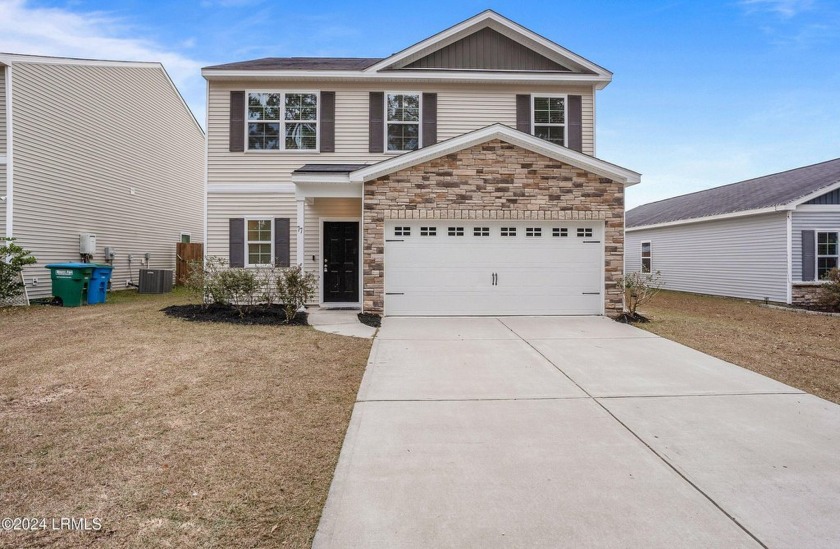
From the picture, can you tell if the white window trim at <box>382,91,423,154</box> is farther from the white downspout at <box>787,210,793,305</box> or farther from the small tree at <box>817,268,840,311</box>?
the small tree at <box>817,268,840,311</box>

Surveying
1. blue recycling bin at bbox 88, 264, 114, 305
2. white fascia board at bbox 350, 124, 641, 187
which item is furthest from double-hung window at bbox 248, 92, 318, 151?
blue recycling bin at bbox 88, 264, 114, 305

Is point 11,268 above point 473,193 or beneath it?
beneath

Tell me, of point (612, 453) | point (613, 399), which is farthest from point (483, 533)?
point (613, 399)

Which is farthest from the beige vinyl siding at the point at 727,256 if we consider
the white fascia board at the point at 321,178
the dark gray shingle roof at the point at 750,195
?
the white fascia board at the point at 321,178

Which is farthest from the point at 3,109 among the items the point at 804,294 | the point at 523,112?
the point at 804,294

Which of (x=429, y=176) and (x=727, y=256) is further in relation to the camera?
(x=727, y=256)

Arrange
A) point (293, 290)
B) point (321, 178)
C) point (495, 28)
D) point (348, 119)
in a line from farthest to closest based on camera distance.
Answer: point (495, 28) → point (348, 119) → point (321, 178) → point (293, 290)

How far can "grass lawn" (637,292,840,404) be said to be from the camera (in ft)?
18.2

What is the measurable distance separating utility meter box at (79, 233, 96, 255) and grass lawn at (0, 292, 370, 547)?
7.40m

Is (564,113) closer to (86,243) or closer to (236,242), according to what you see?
(236,242)

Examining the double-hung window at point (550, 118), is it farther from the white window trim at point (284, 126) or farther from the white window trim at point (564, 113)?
the white window trim at point (284, 126)

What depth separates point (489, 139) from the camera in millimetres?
9547

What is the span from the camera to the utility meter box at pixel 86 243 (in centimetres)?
1303

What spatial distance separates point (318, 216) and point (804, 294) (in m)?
14.5
